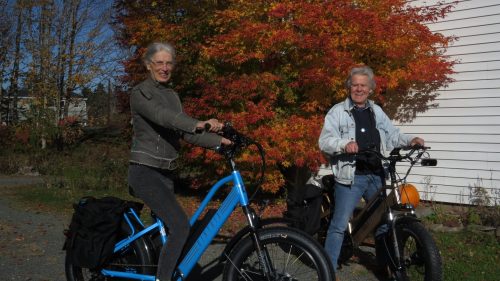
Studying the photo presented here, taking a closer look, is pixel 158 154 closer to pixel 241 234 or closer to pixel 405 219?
pixel 241 234

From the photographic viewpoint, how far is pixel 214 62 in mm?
8047

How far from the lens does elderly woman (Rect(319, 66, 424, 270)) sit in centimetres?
411

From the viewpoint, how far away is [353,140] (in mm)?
4098

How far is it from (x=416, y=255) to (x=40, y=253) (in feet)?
13.4

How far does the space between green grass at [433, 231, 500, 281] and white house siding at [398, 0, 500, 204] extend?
130 cm

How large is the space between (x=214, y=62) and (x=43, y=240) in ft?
11.8

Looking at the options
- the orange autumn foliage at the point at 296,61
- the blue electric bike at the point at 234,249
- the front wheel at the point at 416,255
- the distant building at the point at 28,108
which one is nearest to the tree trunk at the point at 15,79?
the distant building at the point at 28,108

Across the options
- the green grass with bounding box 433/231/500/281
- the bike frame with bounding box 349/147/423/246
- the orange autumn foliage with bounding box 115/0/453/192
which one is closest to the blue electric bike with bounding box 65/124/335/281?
the bike frame with bounding box 349/147/423/246

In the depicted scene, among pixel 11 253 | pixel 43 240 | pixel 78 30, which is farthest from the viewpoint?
pixel 78 30

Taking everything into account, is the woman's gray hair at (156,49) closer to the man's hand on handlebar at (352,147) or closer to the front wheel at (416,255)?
the man's hand on handlebar at (352,147)

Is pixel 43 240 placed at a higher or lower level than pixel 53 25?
lower

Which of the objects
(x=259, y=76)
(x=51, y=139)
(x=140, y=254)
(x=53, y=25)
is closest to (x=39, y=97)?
(x=51, y=139)

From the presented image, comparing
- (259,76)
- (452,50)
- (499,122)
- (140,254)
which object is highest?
(452,50)

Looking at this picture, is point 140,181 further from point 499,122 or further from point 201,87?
point 499,122
